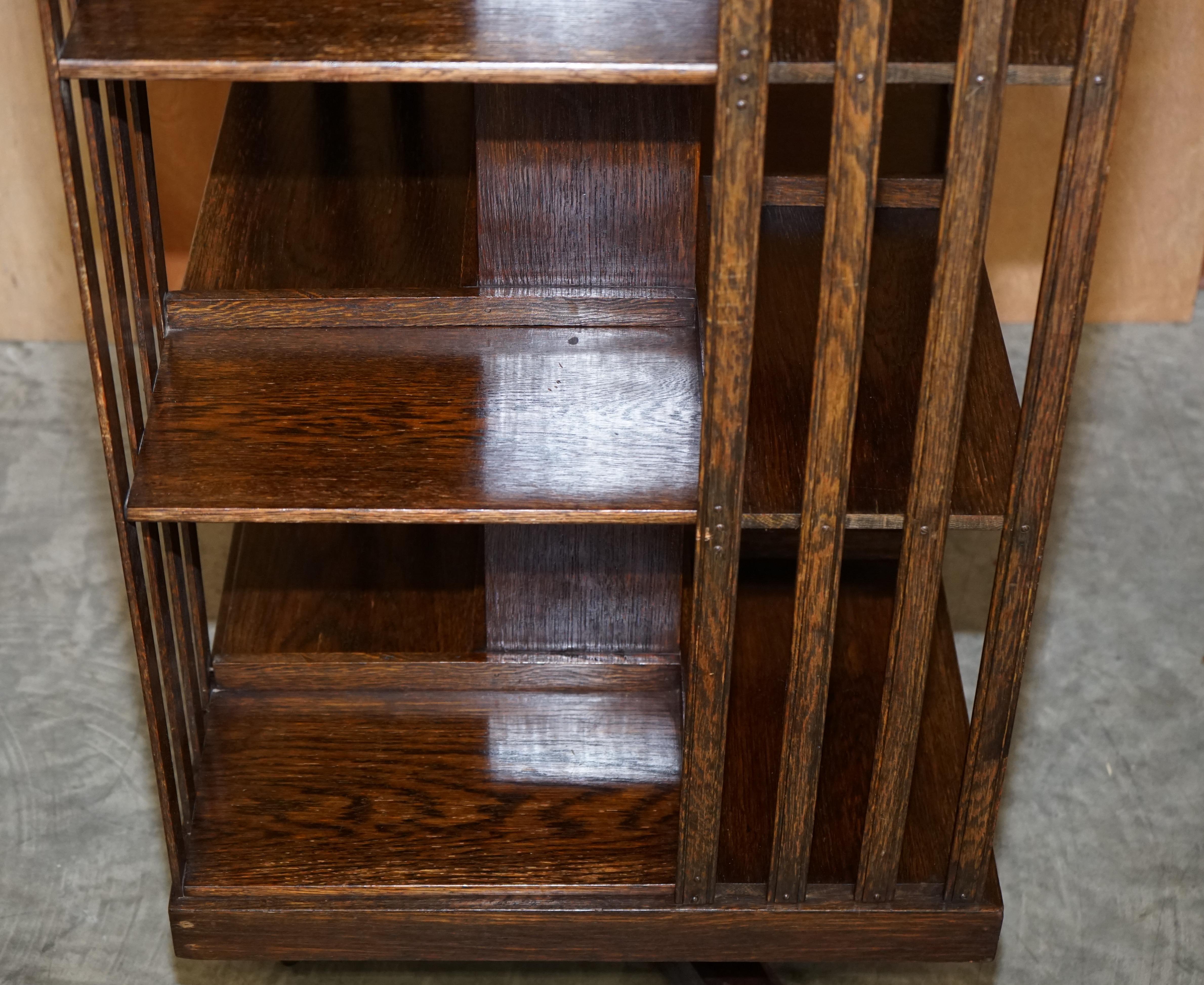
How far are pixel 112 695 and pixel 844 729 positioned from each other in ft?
4.32

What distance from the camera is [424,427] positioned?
1821 millimetres

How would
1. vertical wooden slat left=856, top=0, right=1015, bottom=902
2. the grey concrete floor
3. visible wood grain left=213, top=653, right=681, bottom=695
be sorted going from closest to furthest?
1. vertical wooden slat left=856, top=0, right=1015, bottom=902
2. visible wood grain left=213, top=653, right=681, bottom=695
3. the grey concrete floor

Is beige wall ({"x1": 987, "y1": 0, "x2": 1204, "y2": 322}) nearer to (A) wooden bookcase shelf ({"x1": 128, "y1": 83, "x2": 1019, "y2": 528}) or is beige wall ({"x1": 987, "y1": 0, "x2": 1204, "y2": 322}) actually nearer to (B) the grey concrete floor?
(B) the grey concrete floor

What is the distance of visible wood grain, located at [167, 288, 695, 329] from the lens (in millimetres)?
1937

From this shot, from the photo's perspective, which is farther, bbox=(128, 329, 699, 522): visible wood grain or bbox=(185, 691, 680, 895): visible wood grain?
bbox=(185, 691, 680, 895): visible wood grain

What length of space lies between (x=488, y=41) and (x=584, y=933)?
1083mm

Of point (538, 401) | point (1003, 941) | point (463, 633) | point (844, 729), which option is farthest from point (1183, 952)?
point (538, 401)

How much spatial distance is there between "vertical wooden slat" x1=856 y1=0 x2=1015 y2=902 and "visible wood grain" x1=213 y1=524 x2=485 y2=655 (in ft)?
2.18

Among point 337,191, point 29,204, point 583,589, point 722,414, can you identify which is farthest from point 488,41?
point 29,204

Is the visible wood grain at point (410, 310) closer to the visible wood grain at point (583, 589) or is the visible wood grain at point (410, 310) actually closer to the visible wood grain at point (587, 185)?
the visible wood grain at point (587, 185)

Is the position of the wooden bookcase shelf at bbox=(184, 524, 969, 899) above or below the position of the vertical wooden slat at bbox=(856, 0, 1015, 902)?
below

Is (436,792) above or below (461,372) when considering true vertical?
below

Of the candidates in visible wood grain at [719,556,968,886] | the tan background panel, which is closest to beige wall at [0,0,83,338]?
the tan background panel

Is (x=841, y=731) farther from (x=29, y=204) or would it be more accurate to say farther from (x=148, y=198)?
(x=29, y=204)
